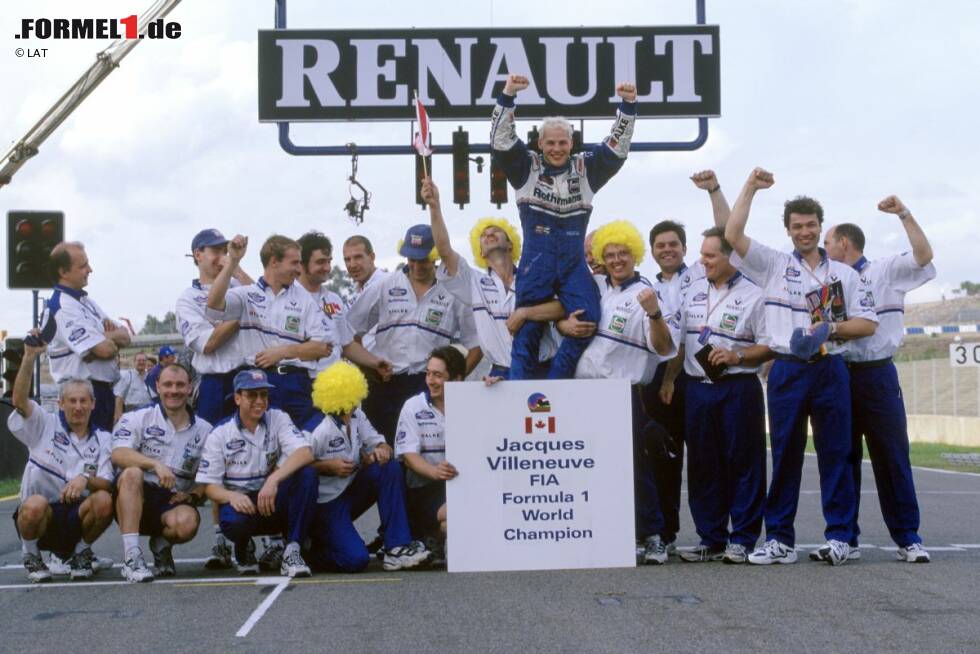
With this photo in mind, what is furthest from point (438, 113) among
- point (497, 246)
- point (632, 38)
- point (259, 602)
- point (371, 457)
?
point (259, 602)

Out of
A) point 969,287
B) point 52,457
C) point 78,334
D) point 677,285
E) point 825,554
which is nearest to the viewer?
point 825,554

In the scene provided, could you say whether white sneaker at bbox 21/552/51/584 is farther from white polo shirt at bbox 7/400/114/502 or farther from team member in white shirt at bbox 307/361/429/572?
team member in white shirt at bbox 307/361/429/572

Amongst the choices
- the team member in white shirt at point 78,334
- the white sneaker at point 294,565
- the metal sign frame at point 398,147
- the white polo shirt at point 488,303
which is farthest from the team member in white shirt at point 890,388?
the metal sign frame at point 398,147

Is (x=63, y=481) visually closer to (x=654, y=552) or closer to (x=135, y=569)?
(x=135, y=569)

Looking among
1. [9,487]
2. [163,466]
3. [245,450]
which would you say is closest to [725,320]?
[245,450]

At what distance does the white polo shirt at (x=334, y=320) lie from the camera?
10.0 meters

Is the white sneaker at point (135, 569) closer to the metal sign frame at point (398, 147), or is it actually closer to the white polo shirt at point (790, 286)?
the white polo shirt at point (790, 286)

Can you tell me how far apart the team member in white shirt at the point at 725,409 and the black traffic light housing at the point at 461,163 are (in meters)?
10.4

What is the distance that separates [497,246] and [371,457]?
1856 mm

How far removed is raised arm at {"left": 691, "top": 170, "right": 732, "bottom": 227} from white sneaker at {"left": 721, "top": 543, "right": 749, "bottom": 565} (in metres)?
2.08

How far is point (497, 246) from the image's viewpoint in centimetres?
1038

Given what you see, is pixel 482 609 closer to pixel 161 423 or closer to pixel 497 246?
pixel 161 423

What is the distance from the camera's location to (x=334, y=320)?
10.2 meters

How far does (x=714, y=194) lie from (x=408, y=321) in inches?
90.6
